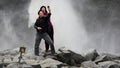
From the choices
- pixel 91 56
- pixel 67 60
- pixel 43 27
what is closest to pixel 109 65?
pixel 67 60

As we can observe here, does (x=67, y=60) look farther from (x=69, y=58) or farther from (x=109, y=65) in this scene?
(x=109, y=65)

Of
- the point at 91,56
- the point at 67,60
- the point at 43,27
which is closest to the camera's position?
the point at 67,60

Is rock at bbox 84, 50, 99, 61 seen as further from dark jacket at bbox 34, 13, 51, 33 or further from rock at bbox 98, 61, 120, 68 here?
dark jacket at bbox 34, 13, 51, 33

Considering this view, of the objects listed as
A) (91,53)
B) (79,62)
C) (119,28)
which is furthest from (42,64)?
(119,28)

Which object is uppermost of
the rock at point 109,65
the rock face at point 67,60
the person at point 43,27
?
the person at point 43,27

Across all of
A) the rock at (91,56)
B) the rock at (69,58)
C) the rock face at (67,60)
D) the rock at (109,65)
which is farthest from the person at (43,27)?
the rock at (109,65)

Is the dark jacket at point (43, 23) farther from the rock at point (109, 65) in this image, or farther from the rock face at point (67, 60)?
the rock at point (109, 65)

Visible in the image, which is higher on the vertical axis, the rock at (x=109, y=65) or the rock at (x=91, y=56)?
the rock at (x=91, y=56)

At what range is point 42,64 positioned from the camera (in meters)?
12.6

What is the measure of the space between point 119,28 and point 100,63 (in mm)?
24698

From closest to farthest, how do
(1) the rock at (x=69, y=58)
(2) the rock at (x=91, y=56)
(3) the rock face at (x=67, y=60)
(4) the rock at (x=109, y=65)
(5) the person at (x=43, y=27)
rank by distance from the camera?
Result: (3) the rock face at (x=67, y=60) < (4) the rock at (x=109, y=65) < (1) the rock at (x=69, y=58) < (5) the person at (x=43, y=27) < (2) the rock at (x=91, y=56)

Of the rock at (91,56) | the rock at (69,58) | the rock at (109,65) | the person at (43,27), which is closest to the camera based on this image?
the rock at (109,65)

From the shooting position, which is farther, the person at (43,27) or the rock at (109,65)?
the person at (43,27)

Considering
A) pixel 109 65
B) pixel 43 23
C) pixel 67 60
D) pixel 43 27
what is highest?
pixel 43 23
